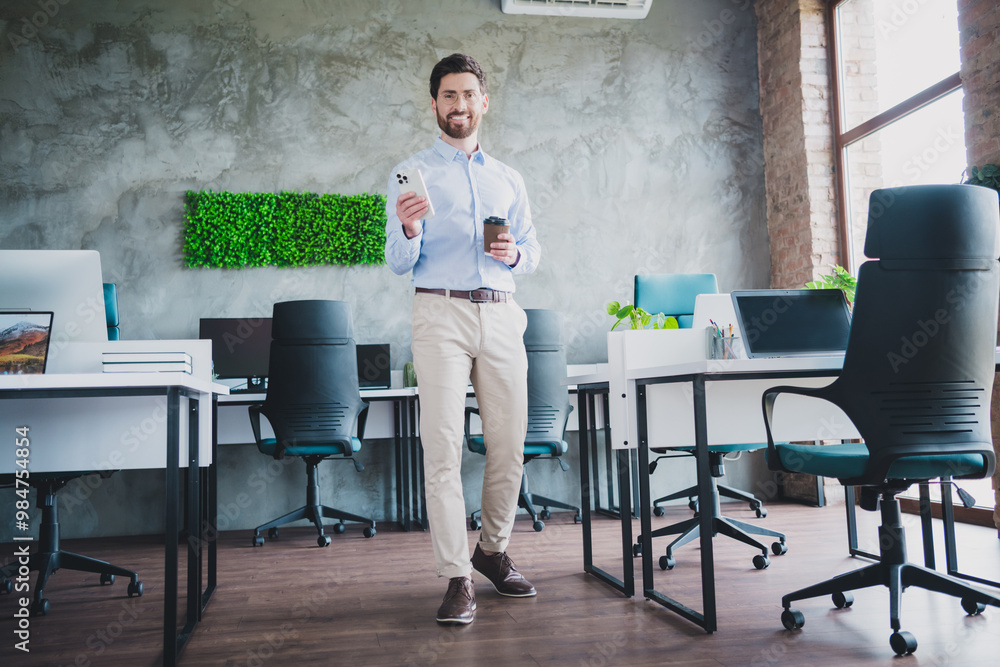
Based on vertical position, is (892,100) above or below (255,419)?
above

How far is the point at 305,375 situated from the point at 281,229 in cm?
143

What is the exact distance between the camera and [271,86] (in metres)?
4.99

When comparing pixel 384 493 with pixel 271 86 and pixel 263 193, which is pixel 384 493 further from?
pixel 271 86

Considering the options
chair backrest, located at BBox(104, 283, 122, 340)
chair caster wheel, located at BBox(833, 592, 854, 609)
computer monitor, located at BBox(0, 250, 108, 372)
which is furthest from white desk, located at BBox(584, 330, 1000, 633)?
chair backrest, located at BBox(104, 283, 122, 340)

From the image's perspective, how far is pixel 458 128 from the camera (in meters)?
2.51

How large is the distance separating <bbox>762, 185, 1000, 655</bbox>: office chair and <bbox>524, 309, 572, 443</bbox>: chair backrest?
2.27 metres

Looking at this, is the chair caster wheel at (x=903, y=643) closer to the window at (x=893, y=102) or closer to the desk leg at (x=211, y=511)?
the desk leg at (x=211, y=511)

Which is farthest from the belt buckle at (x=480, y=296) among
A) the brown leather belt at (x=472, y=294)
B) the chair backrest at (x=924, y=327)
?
the chair backrest at (x=924, y=327)

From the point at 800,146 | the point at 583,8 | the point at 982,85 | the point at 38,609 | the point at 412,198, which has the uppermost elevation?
the point at 583,8

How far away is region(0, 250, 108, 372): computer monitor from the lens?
212 centimetres

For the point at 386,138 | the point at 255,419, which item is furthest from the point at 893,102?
the point at 255,419

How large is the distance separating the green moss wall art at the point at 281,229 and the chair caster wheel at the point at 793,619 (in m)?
3.48

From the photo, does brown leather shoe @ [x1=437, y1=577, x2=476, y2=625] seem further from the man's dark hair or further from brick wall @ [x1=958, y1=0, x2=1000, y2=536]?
brick wall @ [x1=958, y1=0, x2=1000, y2=536]

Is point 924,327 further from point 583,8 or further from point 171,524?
point 583,8
